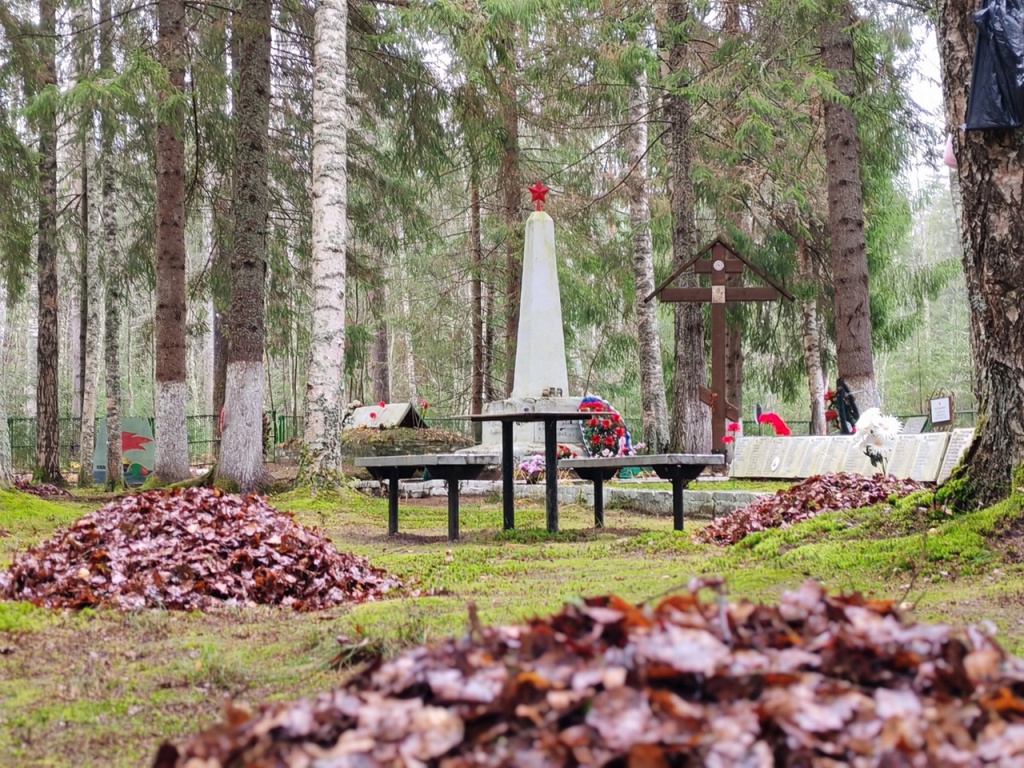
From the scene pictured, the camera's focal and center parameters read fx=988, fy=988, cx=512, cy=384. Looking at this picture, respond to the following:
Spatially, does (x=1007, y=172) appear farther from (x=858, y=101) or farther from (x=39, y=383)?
(x=39, y=383)

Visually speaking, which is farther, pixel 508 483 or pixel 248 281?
pixel 248 281

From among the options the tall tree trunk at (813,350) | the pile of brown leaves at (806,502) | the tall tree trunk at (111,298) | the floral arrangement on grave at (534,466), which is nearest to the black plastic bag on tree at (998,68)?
the pile of brown leaves at (806,502)

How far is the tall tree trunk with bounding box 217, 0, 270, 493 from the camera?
39.1ft

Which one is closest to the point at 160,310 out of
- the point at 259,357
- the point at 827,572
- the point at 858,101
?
the point at 259,357

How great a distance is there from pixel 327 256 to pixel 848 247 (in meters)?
6.92

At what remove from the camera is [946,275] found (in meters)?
20.9

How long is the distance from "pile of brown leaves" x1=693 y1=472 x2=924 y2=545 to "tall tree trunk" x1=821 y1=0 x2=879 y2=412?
17.8ft

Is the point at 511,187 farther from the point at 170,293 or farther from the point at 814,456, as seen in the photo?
the point at 814,456

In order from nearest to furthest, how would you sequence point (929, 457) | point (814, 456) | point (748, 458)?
point (929, 457)
point (814, 456)
point (748, 458)

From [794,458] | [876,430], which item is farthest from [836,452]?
[876,430]

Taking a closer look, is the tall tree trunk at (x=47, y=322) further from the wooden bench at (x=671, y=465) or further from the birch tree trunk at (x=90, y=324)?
the wooden bench at (x=671, y=465)

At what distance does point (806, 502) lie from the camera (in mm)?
7773

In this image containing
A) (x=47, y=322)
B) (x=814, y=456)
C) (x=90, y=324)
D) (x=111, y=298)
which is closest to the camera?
(x=814, y=456)

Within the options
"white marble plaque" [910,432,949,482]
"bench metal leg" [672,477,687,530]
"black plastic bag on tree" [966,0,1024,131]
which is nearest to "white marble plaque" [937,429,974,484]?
"white marble plaque" [910,432,949,482]
